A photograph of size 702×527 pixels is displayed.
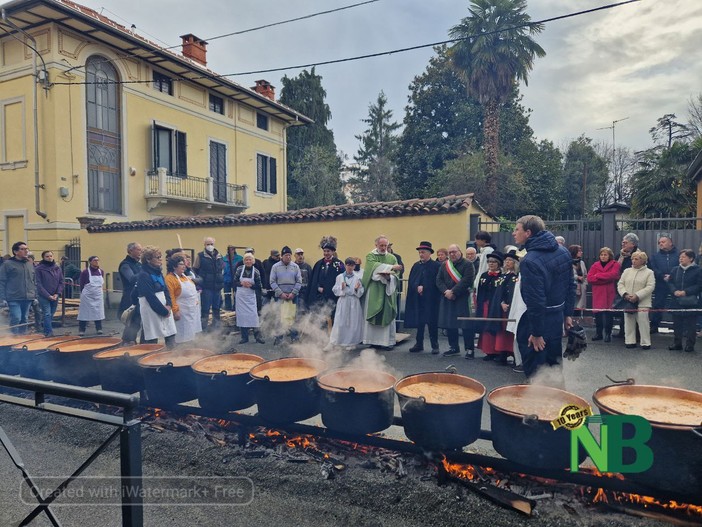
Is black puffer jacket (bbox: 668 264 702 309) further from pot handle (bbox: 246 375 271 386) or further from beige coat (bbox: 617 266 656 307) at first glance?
pot handle (bbox: 246 375 271 386)

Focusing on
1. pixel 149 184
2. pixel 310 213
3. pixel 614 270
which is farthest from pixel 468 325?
pixel 149 184

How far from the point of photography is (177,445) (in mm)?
4332

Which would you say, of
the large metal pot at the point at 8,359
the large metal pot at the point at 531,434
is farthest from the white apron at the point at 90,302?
the large metal pot at the point at 531,434

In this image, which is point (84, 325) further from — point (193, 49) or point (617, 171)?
point (617, 171)

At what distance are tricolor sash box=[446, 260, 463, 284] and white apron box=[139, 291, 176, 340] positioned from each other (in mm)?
4448

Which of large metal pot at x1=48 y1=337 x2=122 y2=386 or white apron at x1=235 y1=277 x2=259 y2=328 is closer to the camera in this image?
large metal pot at x1=48 y1=337 x2=122 y2=386

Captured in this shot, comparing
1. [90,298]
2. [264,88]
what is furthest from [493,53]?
[90,298]

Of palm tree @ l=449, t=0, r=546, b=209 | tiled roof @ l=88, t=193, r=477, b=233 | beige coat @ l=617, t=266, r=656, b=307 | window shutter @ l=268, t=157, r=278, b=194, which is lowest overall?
beige coat @ l=617, t=266, r=656, b=307

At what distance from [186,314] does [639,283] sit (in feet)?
24.5

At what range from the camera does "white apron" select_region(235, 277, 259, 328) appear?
30.1 ft

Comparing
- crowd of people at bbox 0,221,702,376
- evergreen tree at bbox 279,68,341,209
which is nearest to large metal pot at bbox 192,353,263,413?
crowd of people at bbox 0,221,702,376

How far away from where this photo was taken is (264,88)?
25.0 metres

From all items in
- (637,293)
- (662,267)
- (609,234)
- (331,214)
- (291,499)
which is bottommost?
(291,499)

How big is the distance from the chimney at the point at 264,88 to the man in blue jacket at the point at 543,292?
76.5 ft
